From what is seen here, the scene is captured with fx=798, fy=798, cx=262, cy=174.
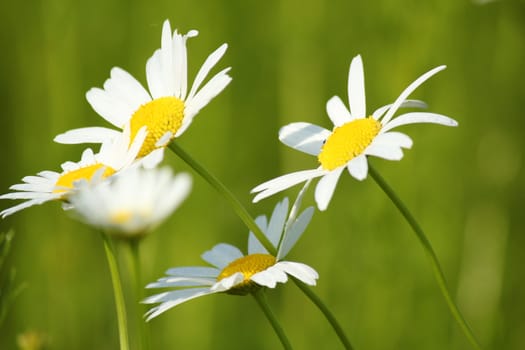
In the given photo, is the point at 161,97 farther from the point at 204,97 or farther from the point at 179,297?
the point at 179,297

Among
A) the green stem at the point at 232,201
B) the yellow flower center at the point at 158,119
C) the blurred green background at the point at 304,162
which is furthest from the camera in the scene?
the blurred green background at the point at 304,162

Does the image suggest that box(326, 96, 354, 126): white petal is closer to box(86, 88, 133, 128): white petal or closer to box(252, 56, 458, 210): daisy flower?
box(252, 56, 458, 210): daisy flower

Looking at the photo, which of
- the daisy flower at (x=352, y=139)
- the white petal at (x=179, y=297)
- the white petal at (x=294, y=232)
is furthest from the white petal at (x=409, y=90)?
the white petal at (x=179, y=297)

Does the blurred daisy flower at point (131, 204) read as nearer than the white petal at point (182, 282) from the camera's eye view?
Yes

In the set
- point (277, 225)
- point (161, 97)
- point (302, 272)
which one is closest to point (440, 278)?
point (302, 272)

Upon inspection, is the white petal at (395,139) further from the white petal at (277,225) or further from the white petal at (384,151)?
the white petal at (277,225)

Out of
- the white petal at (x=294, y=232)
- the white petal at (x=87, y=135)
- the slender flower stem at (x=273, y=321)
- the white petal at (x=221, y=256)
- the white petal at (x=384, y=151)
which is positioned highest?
the white petal at (x=87, y=135)

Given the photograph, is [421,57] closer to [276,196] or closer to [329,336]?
[329,336]

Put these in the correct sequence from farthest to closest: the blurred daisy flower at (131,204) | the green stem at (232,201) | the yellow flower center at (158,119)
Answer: the yellow flower center at (158,119), the green stem at (232,201), the blurred daisy flower at (131,204)
